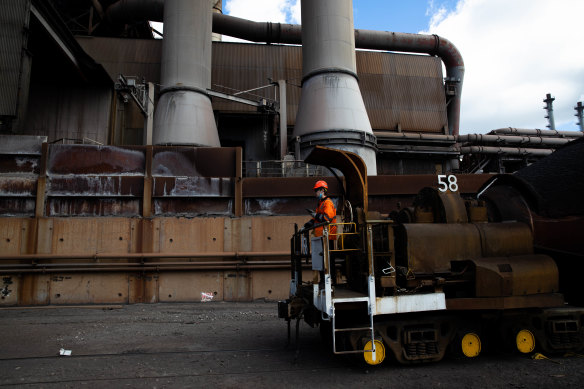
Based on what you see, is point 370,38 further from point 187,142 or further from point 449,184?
point 449,184

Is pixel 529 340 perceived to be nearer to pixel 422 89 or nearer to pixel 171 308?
pixel 171 308

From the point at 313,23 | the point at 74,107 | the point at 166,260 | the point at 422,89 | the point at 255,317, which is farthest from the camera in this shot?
the point at 422,89

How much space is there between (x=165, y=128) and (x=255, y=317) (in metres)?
10.8

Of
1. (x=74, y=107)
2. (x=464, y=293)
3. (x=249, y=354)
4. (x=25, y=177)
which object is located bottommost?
(x=249, y=354)

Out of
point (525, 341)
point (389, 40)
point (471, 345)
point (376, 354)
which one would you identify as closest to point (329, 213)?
point (376, 354)

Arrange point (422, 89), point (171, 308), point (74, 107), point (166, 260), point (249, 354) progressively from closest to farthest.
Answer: point (249, 354) < point (171, 308) < point (166, 260) < point (74, 107) < point (422, 89)

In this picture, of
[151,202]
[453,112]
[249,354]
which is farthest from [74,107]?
[453,112]

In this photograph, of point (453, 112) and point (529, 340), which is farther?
point (453, 112)

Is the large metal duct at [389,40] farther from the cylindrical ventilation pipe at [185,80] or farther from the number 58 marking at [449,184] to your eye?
the number 58 marking at [449,184]

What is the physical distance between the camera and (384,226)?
5188 mm

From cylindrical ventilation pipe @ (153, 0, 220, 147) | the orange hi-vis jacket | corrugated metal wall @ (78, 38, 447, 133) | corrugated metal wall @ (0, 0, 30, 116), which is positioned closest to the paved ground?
the orange hi-vis jacket

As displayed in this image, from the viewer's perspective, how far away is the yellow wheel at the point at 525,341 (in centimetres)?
512

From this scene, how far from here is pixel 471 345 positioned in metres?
5.06

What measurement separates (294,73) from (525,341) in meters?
21.0
